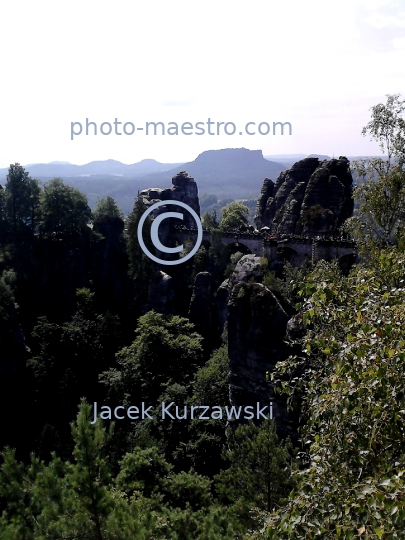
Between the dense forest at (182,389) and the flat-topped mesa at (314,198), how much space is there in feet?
17.0

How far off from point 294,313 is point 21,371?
25.8 metres

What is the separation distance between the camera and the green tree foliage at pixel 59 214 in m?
47.2

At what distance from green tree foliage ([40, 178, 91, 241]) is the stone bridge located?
58.4ft

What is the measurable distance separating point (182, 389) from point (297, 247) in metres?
15.1

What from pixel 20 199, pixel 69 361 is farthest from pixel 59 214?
pixel 69 361

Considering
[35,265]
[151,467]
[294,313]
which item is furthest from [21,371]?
[294,313]

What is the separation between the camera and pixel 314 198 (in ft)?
129

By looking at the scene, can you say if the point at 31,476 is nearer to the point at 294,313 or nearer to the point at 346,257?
the point at 294,313

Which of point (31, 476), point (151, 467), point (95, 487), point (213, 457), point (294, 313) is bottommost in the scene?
point (213, 457)

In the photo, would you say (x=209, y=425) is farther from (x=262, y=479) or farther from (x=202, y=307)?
(x=202, y=307)

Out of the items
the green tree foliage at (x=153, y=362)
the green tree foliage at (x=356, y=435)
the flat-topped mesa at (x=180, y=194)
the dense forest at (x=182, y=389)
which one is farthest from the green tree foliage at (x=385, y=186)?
the flat-topped mesa at (x=180, y=194)

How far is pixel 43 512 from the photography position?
504 inches

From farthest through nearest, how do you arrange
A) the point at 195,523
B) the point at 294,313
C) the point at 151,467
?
the point at 294,313 → the point at 151,467 → the point at 195,523

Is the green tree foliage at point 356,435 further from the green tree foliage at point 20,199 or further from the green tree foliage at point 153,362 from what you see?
the green tree foliage at point 20,199
